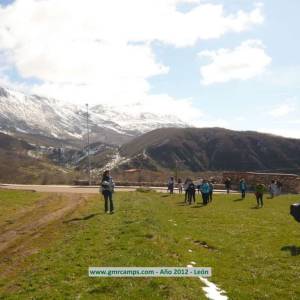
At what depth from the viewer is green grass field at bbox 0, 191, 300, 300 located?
11125mm

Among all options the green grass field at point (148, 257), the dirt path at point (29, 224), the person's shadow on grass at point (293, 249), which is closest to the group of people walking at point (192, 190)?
→ the green grass field at point (148, 257)

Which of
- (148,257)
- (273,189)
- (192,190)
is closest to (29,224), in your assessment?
(148,257)

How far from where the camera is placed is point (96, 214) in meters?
25.5

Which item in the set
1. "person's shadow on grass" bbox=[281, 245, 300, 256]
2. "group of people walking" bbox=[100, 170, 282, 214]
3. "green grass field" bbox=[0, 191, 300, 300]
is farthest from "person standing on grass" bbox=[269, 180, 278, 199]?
"person's shadow on grass" bbox=[281, 245, 300, 256]

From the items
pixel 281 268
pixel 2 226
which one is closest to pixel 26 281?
pixel 281 268

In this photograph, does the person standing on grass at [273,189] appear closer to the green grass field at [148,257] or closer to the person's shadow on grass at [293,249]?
the green grass field at [148,257]

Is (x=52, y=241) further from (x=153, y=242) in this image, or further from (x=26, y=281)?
(x=26, y=281)

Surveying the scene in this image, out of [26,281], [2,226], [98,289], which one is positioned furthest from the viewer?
[2,226]

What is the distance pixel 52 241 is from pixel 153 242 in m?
3.96

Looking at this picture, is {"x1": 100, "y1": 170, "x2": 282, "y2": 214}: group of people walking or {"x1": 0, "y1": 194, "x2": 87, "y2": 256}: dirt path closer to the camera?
{"x1": 0, "y1": 194, "x2": 87, "y2": 256}: dirt path

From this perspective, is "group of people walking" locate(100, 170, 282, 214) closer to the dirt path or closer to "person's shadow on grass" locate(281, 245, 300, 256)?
the dirt path

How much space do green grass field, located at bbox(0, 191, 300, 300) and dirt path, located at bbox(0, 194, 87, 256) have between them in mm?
308

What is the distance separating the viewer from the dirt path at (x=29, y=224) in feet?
56.2

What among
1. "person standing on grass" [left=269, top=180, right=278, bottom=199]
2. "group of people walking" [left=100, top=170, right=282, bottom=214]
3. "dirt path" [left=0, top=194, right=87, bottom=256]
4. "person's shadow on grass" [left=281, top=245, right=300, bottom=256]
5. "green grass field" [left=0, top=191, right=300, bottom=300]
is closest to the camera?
"green grass field" [left=0, top=191, right=300, bottom=300]
